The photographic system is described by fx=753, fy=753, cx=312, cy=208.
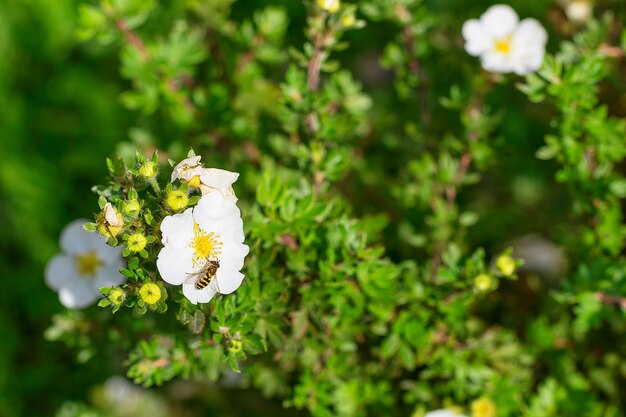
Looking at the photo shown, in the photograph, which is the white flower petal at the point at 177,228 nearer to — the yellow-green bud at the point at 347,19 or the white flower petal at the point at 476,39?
the yellow-green bud at the point at 347,19

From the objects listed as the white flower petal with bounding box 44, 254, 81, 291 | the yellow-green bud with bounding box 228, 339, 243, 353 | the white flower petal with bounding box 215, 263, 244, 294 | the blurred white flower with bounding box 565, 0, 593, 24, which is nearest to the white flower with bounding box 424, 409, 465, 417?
the yellow-green bud with bounding box 228, 339, 243, 353

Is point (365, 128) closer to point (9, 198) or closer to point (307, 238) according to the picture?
point (307, 238)

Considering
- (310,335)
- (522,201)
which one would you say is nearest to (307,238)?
(310,335)

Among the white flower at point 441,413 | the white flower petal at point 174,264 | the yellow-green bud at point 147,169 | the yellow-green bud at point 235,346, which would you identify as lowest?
the white flower at point 441,413

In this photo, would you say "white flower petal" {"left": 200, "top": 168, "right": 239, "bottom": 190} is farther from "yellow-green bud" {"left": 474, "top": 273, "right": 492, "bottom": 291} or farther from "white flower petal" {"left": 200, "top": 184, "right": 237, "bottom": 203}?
"yellow-green bud" {"left": 474, "top": 273, "right": 492, "bottom": 291}

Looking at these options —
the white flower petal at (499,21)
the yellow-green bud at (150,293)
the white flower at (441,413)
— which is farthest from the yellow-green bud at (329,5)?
the white flower at (441,413)

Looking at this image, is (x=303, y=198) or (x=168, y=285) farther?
(x=303, y=198)

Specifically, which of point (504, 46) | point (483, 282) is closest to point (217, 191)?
point (483, 282)
